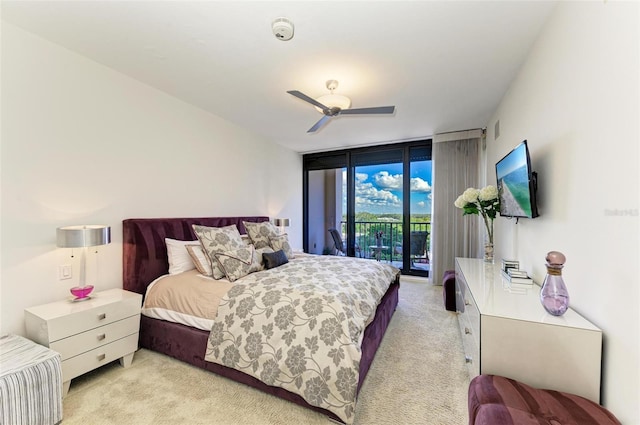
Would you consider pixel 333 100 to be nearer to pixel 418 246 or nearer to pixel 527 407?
pixel 527 407

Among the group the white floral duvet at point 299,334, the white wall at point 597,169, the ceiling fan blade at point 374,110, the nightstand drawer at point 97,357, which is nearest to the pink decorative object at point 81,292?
the nightstand drawer at point 97,357

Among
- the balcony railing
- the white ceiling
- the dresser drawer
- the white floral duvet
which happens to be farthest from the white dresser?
the balcony railing

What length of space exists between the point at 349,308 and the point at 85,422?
1.79 meters

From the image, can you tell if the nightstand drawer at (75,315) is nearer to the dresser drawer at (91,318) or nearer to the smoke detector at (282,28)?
the dresser drawer at (91,318)

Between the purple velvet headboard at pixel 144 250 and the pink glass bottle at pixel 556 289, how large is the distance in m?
3.13

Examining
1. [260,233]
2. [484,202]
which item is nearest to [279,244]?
[260,233]

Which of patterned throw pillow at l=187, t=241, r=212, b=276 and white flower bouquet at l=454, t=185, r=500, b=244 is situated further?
white flower bouquet at l=454, t=185, r=500, b=244

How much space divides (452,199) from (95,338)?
4.76 metres

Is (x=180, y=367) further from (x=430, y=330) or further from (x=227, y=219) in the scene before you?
(x=430, y=330)

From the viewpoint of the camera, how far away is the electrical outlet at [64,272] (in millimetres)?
2057

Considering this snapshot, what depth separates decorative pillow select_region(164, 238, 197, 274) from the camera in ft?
8.48

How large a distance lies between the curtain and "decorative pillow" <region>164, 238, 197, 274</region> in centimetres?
380

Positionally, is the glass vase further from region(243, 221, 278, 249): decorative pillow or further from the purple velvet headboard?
the purple velvet headboard

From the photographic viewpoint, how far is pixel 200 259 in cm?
251
